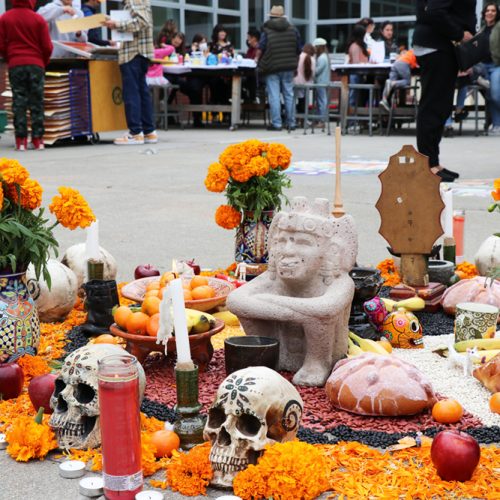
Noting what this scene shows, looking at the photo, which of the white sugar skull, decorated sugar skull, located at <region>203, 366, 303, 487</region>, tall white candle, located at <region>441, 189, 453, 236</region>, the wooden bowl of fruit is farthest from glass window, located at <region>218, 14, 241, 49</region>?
decorated sugar skull, located at <region>203, 366, 303, 487</region>

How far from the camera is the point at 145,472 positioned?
257 centimetres

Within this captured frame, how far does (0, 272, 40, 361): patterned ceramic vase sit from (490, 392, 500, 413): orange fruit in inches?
71.9

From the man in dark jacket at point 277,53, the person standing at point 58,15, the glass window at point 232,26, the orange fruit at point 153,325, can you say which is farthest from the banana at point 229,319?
the glass window at point 232,26

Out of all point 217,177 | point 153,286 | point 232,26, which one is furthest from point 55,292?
point 232,26

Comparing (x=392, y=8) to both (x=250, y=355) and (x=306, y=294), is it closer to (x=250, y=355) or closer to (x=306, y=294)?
(x=306, y=294)

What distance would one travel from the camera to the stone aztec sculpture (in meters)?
3.30

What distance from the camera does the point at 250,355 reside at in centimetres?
313

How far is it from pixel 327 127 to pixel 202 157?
19.3 feet

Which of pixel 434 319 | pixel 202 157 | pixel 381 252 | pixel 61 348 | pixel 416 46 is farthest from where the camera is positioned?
pixel 202 157

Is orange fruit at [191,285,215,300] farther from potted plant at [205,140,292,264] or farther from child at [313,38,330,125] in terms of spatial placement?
child at [313,38,330,125]

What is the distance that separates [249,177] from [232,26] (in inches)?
803

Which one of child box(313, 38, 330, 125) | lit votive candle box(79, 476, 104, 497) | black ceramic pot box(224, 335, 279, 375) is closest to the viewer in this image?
lit votive candle box(79, 476, 104, 497)

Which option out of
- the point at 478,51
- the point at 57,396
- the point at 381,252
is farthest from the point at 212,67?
the point at 57,396

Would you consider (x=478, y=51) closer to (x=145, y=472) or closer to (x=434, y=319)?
(x=434, y=319)
